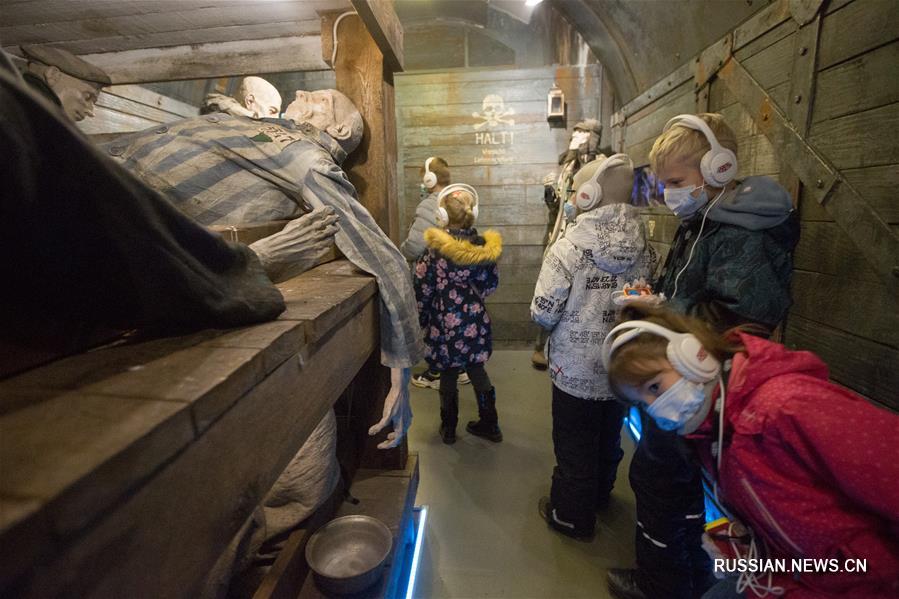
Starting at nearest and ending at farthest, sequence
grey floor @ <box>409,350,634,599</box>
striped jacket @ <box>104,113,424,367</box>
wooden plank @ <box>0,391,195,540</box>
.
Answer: wooden plank @ <box>0,391,195,540</box> → striped jacket @ <box>104,113,424,367</box> → grey floor @ <box>409,350,634,599</box>

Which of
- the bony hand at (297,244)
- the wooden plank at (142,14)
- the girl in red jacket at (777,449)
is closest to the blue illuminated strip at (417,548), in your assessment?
the girl in red jacket at (777,449)

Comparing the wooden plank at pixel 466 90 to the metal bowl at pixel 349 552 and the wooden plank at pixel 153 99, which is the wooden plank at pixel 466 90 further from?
the metal bowl at pixel 349 552

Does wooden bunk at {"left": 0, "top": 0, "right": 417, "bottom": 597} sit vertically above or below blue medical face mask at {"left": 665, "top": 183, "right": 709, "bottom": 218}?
below

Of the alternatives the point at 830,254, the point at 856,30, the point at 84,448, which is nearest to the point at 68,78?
the point at 84,448

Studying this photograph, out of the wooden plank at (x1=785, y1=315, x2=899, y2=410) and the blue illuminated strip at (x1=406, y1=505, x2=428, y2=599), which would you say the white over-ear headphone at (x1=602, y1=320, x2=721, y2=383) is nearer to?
the wooden plank at (x1=785, y1=315, x2=899, y2=410)

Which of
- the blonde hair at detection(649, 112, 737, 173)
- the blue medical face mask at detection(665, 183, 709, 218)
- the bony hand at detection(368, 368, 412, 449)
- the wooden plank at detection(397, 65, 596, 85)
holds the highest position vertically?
the wooden plank at detection(397, 65, 596, 85)

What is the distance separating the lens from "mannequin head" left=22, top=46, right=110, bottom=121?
1.93 meters

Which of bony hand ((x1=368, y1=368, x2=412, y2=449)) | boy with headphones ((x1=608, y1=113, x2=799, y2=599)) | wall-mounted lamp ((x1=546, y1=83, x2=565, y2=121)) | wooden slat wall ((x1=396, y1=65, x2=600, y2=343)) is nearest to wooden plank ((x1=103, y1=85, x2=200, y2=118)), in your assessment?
wooden slat wall ((x1=396, y1=65, x2=600, y2=343))

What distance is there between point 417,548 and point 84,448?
2245mm

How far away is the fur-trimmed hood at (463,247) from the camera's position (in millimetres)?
2986

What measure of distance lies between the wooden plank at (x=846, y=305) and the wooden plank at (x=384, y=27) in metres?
2.22

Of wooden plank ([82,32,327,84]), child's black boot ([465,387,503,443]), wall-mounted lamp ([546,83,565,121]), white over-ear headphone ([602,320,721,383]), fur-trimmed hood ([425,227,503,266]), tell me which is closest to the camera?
white over-ear headphone ([602,320,721,383])

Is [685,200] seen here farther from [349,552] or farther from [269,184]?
[349,552]

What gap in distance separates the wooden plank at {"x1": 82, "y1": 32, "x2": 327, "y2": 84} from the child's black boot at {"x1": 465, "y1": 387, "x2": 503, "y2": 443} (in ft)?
8.10
